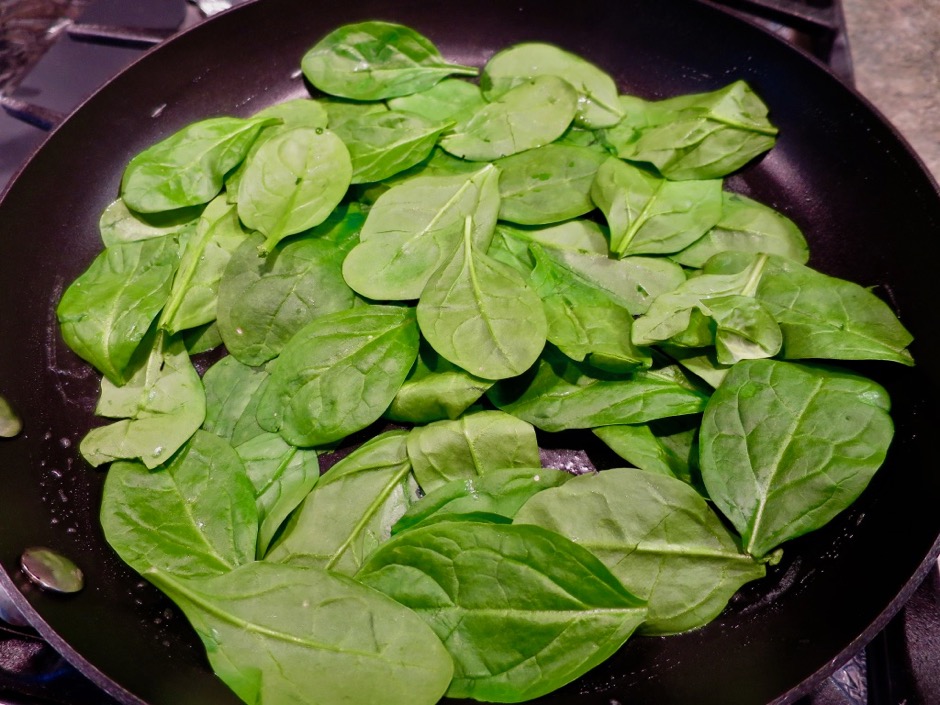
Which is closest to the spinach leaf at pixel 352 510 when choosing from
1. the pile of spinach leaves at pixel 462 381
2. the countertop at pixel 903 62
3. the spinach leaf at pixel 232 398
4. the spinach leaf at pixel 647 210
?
the pile of spinach leaves at pixel 462 381

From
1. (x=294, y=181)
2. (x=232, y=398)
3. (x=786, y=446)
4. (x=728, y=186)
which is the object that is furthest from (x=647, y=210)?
(x=232, y=398)

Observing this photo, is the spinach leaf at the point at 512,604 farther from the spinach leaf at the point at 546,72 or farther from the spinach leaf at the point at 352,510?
the spinach leaf at the point at 546,72

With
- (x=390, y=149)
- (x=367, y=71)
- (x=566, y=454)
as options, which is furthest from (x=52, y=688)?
(x=367, y=71)

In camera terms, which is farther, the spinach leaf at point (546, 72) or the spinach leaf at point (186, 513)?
the spinach leaf at point (546, 72)

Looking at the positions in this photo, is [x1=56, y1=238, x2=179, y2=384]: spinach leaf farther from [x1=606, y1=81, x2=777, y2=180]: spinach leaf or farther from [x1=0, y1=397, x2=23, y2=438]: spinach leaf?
[x1=606, y1=81, x2=777, y2=180]: spinach leaf

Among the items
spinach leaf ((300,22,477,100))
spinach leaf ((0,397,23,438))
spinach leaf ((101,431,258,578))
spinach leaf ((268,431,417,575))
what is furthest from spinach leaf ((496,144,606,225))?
spinach leaf ((0,397,23,438))

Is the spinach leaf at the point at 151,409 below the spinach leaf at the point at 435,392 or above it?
above

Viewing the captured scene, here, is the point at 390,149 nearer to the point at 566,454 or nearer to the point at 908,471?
the point at 566,454
